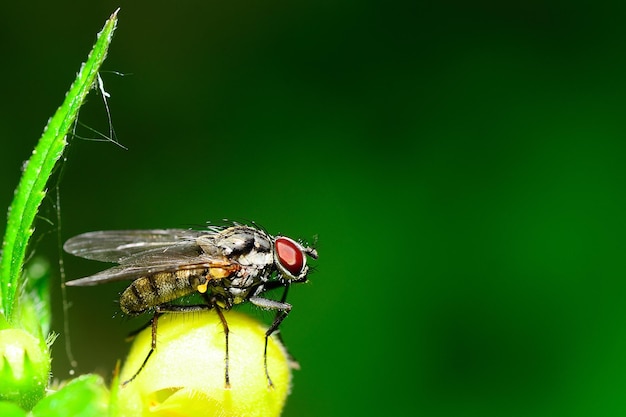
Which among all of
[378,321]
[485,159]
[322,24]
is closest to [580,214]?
[485,159]

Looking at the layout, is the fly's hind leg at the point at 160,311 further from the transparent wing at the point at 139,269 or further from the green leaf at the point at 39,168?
the green leaf at the point at 39,168

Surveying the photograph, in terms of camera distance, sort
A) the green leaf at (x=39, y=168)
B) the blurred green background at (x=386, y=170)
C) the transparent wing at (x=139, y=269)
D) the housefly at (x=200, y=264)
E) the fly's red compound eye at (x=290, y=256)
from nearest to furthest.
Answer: the green leaf at (x=39, y=168)
the transparent wing at (x=139, y=269)
the housefly at (x=200, y=264)
the fly's red compound eye at (x=290, y=256)
the blurred green background at (x=386, y=170)

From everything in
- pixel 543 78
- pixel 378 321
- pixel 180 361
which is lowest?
pixel 378 321

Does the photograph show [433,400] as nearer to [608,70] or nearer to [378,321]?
[378,321]

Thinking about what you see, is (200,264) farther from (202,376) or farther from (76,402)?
(76,402)

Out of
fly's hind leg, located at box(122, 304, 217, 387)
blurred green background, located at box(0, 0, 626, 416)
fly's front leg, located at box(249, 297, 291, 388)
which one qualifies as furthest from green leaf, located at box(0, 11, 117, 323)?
blurred green background, located at box(0, 0, 626, 416)

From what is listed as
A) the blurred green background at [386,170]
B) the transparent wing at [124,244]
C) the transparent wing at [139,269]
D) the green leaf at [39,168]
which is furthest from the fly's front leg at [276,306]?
the blurred green background at [386,170]
